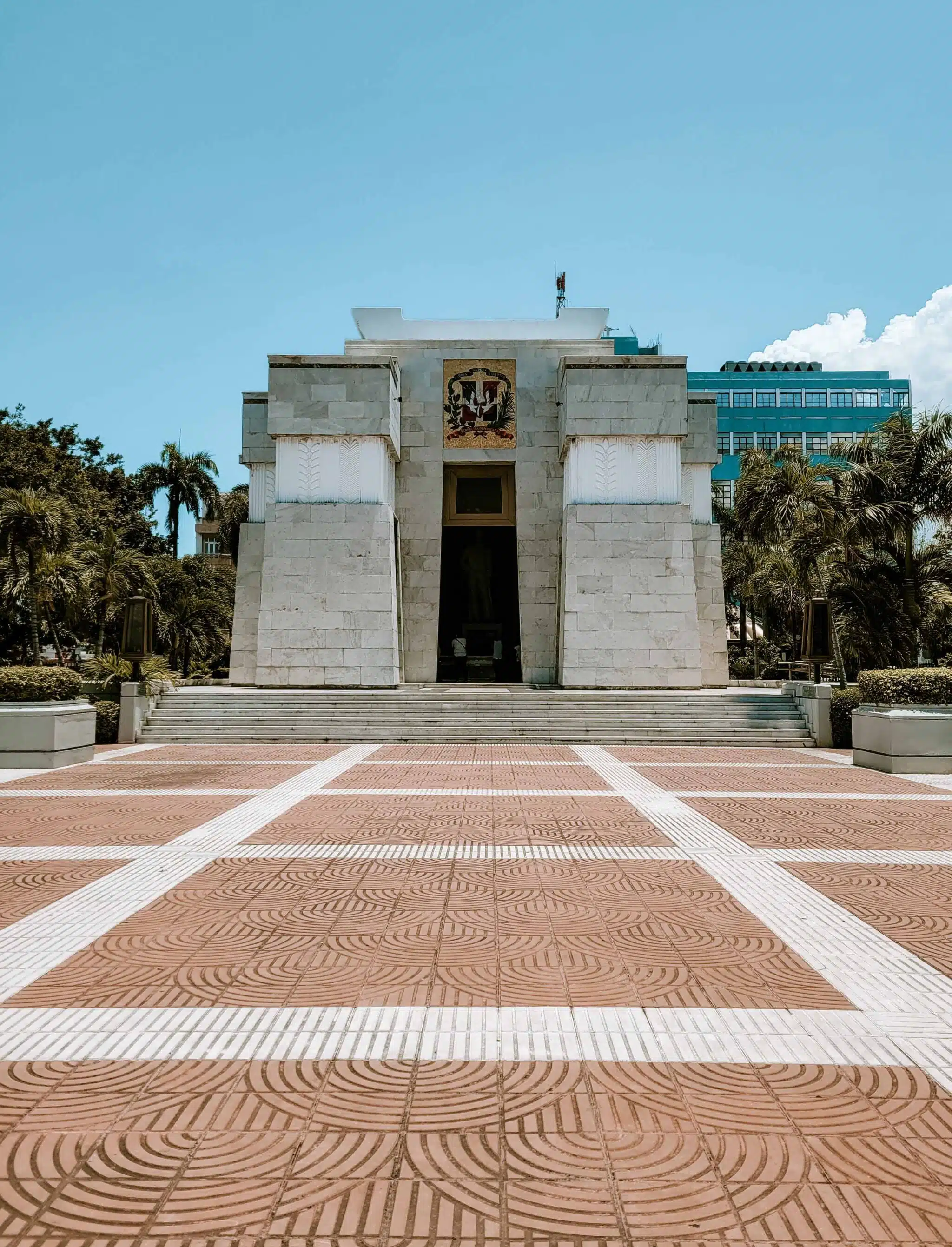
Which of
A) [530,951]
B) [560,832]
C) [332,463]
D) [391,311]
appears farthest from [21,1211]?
[391,311]

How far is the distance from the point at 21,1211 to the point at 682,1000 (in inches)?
114

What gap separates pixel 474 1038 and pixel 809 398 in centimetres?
9124

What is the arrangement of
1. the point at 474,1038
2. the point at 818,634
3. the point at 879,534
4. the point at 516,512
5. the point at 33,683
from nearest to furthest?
1. the point at 474,1038
2. the point at 33,683
3. the point at 818,634
4. the point at 879,534
5. the point at 516,512

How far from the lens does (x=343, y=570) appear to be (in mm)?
24125

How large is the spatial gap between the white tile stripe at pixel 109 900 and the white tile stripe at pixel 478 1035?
754mm

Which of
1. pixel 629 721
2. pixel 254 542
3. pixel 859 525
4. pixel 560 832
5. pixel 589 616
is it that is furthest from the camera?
pixel 254 542

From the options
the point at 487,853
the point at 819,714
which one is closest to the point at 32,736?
the point at 487,853

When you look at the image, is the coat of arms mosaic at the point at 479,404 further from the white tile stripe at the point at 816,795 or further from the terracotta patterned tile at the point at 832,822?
the terracotta patterned tile at the point at 832,822

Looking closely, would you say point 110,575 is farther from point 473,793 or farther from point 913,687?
point 913,687

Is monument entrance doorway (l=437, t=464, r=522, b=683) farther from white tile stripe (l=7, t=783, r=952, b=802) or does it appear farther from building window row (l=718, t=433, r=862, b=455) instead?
building window row (l=718, t=433, r=862, b=455)

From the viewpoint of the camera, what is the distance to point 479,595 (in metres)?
33.9

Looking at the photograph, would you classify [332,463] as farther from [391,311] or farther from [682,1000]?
[682,1000]

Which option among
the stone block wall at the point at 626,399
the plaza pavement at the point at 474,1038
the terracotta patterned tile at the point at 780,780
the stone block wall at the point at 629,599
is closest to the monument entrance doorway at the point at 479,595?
the stone block wall at the point at 626,399

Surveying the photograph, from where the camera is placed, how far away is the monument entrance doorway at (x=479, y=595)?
30016 millimetres
